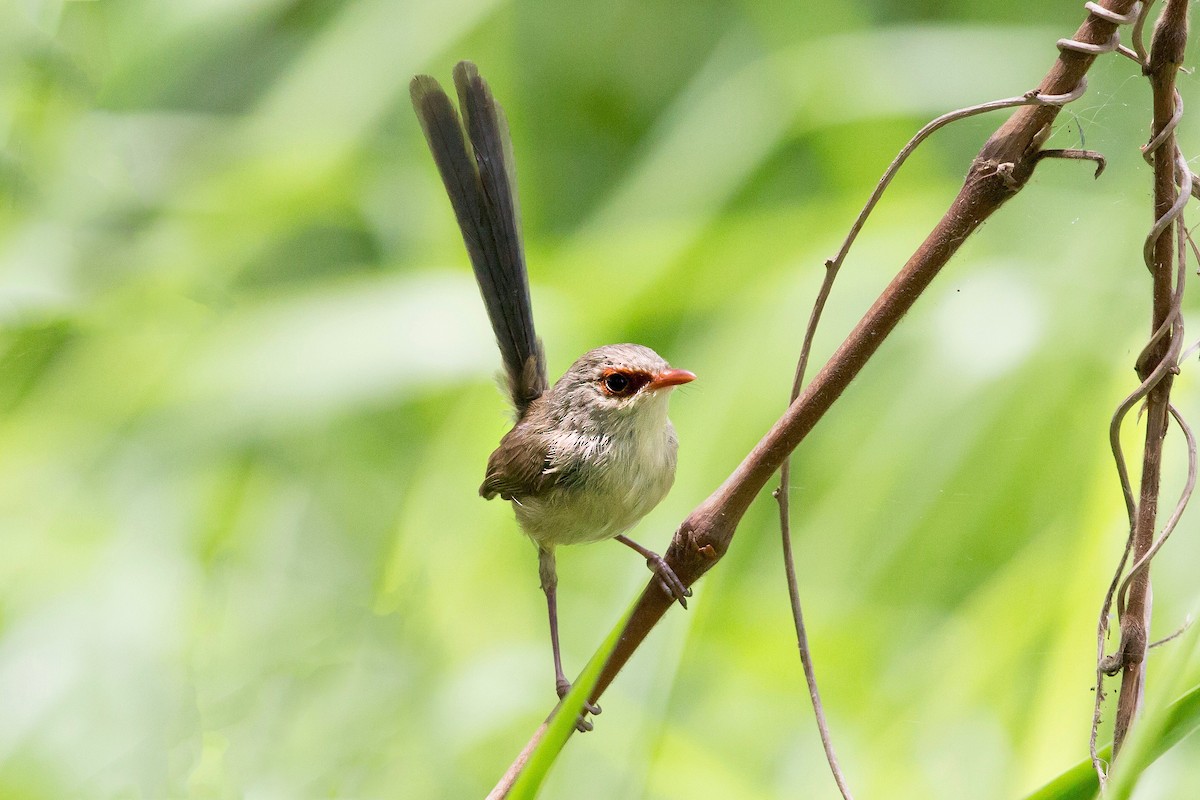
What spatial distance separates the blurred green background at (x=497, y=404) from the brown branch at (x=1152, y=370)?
749 millimetres

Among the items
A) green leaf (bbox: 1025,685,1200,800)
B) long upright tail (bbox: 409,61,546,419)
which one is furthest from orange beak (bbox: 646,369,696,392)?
green leaf (bbox: 1025,685,1200,800)

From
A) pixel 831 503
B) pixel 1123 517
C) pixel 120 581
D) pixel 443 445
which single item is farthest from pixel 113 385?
pixel 1123 517

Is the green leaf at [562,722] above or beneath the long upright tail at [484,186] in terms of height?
beneath

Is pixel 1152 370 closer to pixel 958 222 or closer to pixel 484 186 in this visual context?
pixel 958 222

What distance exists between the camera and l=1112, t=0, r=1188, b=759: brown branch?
0.88m

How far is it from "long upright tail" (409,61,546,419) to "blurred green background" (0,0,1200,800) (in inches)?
13.2

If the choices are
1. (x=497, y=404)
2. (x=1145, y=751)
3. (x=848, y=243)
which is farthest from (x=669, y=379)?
(x=497, y=404)

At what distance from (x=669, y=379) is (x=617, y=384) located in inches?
3.8

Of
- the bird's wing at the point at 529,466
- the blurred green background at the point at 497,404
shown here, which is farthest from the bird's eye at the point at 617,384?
the blurred green background at the point at 497,404

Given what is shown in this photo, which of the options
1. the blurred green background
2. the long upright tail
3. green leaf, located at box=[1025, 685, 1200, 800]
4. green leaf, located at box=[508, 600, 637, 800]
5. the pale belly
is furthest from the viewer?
the blurred green background

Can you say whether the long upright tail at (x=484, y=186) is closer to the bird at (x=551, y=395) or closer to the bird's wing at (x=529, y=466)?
the bird at (x=551, y=395)

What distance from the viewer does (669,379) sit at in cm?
136

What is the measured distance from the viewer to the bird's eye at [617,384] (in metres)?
1.42

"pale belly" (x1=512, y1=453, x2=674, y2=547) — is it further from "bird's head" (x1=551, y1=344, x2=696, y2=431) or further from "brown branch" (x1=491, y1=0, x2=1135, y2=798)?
"brown branch" (x1=491, y1=0, x2=1135, y2=798)
